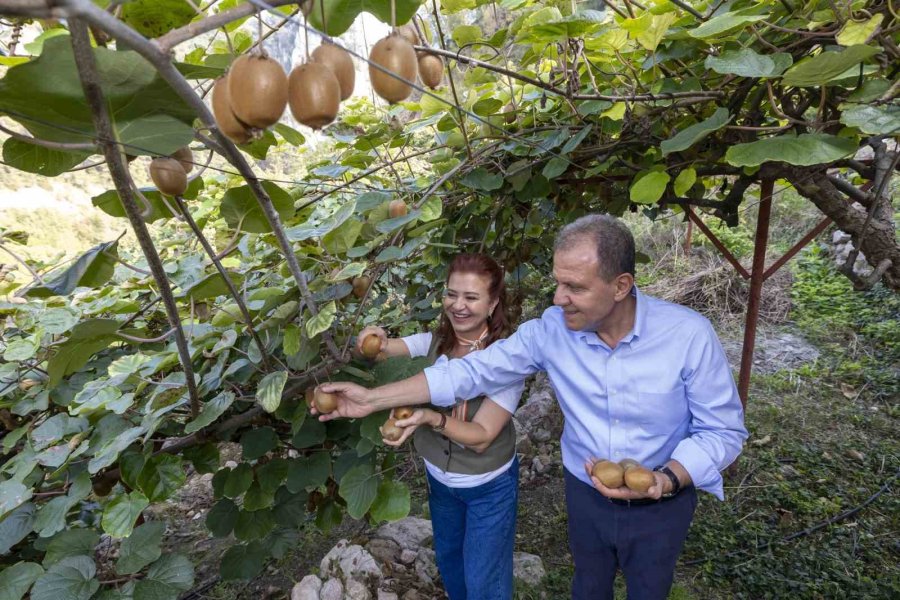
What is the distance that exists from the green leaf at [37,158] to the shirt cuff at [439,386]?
0.89 meters

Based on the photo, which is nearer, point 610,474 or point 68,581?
point 68,581

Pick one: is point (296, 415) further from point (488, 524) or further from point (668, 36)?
point (668, 36)

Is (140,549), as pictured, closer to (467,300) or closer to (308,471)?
(308,471)

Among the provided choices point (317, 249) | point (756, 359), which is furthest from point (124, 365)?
point (756, 359)

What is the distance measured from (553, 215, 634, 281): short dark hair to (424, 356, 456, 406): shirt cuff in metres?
0.46

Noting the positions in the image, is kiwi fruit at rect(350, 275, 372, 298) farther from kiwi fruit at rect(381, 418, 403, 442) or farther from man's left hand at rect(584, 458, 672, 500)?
man's left hand at rect(584, 458, 672, 500)

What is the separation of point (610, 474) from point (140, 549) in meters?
1.06

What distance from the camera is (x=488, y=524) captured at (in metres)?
1.54

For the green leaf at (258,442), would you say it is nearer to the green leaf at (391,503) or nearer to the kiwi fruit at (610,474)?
the green leaf at (391,503)

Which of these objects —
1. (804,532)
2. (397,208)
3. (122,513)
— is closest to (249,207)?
(397,208)

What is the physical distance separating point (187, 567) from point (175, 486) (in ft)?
0.56

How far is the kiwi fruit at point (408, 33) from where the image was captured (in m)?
0.71

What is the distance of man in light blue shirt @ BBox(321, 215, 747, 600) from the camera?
1.25 meters

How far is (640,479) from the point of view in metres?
1.18
